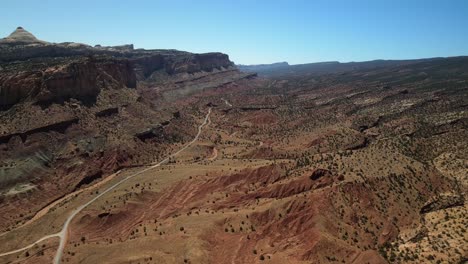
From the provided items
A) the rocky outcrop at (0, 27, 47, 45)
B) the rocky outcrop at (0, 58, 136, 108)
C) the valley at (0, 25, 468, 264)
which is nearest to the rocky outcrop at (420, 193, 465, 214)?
the valley at (0, 25, 468, 264)

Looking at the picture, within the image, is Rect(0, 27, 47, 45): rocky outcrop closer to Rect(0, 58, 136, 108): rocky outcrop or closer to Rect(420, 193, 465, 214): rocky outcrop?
Rect(0, 58, 136, 108): rocky outcrop

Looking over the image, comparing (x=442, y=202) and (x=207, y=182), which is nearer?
(x=442, y=202)

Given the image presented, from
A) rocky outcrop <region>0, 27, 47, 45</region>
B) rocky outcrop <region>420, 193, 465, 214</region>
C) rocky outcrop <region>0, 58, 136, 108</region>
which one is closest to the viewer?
rocky outcrop <region>420, 193, 465, 214</region>

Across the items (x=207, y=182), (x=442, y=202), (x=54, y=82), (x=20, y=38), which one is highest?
(x=20, y=38)

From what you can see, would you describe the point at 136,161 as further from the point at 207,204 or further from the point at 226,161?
the point at 207,204

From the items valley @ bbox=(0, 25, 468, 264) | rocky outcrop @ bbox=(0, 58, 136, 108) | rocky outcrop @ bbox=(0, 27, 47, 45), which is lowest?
valley @ bbox=(0, 25, 468, 264)

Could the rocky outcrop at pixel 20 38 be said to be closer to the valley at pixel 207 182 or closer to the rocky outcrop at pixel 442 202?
the valley at pixel 207 182

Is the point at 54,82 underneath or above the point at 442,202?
above

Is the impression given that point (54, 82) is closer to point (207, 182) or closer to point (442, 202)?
point (207, 182)

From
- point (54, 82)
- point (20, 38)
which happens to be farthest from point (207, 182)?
point (20, 38)

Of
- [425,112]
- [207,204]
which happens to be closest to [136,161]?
[207,204]

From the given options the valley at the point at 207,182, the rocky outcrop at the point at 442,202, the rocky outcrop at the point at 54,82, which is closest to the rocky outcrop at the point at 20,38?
the valley at the point at 207,182
